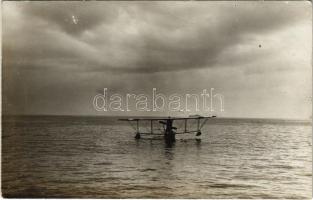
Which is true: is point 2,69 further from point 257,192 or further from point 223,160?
point 223,160

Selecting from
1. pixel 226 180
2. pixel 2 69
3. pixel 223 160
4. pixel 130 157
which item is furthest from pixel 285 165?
pixel 2 69

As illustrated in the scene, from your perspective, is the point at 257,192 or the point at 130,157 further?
the point at 130,157

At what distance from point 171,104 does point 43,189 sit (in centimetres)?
624

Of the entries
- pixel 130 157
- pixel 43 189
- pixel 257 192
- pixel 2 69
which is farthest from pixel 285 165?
pixel 2 69

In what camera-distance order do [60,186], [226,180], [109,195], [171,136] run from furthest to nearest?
[171,136] → [226,180] → [60,186] → [109,195]

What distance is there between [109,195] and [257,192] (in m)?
5.95

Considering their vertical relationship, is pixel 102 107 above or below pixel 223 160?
above

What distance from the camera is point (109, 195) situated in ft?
47.4

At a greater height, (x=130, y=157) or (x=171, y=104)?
(x=171, y=104)

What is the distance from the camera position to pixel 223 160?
974 inches

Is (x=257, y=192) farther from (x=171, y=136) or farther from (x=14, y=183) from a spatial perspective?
(x=171, y=136)

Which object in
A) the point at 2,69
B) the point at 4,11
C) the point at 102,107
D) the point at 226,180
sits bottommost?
the point at 226,180

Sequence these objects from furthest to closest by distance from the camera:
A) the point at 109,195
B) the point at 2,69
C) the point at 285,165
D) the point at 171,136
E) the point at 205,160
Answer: the point at 171,136 < the point at 205,160 < the point at 285,165 < the point at 109,195 < the point at 2,69

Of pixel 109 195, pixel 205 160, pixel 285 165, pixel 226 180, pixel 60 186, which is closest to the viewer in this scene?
pixel 109 195
